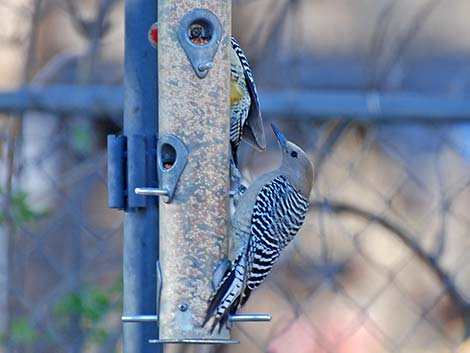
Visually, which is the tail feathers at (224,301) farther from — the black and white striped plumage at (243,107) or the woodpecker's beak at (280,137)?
the woodpecker's beak at (280,137)

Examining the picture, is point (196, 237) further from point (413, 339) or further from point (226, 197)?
point (413, 339)

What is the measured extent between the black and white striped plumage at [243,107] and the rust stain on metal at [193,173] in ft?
0.39

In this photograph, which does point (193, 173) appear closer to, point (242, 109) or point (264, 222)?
point (242, 109)

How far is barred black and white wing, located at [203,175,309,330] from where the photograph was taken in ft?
9.80

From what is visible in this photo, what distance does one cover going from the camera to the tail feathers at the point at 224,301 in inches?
117

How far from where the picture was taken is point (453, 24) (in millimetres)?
3639

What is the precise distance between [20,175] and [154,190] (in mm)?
668

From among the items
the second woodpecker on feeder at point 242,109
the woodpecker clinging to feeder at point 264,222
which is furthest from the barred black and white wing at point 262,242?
the second woodpecker on feeder at point 242,109

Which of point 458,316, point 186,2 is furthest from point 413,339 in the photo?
point 186,2

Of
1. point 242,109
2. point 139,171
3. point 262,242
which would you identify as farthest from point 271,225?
point 139,171

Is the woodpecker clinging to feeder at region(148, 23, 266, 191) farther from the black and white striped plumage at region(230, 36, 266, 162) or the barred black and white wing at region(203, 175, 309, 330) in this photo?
the barred black and white wing at region(203, 175, 309, 330)

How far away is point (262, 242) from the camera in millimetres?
3291

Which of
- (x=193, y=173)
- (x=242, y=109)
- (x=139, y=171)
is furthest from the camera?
(x=242, y=109)

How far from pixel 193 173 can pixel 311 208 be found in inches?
21.9
